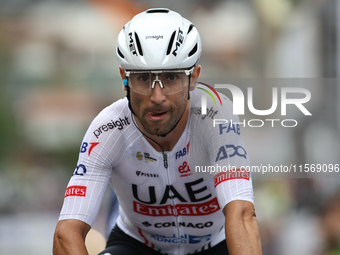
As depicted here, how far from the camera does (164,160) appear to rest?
2.85m

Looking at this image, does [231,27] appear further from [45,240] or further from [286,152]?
[45,240]

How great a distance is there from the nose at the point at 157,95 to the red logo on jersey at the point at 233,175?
1.83ft

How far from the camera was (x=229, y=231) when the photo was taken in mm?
2273

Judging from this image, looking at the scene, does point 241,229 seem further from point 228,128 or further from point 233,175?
point 228,128

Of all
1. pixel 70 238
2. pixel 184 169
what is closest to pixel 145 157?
pixel 184 169

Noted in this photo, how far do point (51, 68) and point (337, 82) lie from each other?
199 inches

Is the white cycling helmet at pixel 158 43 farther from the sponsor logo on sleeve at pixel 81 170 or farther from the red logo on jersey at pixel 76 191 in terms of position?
the red logo on jersey at pixel 76 191

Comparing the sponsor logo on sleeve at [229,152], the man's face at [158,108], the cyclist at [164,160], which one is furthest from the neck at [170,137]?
the sponsor logo on sleeve at [229,152]

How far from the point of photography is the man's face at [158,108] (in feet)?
8.11

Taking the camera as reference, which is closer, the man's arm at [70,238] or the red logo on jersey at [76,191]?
the man's arm at [70,238]

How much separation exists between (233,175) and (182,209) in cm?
66

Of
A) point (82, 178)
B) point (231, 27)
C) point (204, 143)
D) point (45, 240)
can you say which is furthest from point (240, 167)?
point (231, 27)

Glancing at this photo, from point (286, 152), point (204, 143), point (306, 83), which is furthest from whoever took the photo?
point (306, 83)

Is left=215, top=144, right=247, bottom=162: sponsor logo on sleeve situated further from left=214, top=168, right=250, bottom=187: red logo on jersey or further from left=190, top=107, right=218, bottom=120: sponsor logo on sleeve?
left=190, top=107, right=218, bottom=120: sponsor logo on sleeve
